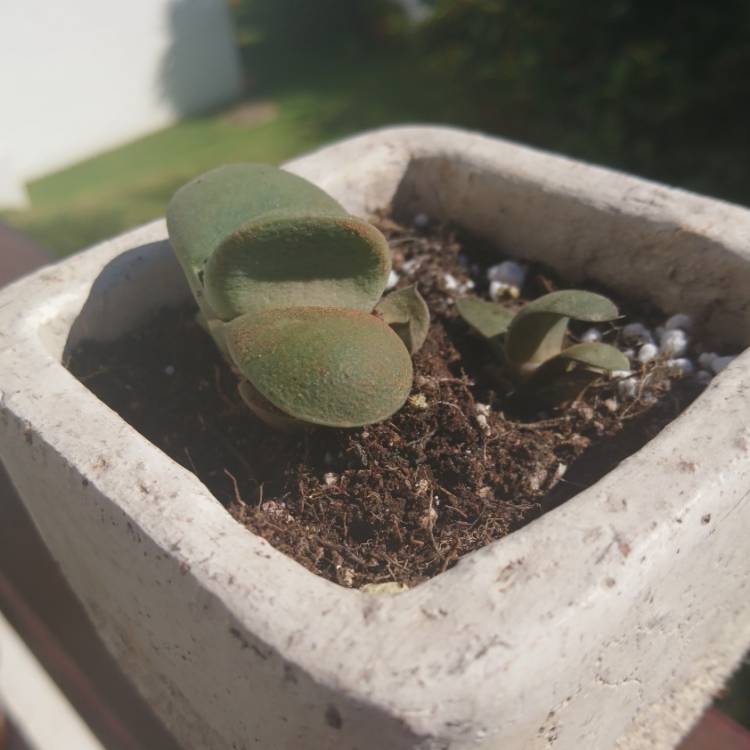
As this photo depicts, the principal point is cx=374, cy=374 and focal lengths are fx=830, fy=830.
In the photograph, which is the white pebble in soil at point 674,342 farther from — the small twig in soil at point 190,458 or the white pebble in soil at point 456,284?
the small twig in soil at point 190,458

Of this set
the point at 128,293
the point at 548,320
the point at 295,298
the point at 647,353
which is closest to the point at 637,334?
the point at 647,353

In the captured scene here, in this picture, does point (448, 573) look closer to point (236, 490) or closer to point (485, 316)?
point (236, 490)

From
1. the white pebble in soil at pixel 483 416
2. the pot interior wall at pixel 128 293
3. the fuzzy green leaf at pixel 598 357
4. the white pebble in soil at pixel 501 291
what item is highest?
the pot interior wall at pixel 128 293

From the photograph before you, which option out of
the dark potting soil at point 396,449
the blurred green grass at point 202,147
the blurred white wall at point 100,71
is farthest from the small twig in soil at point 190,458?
the blurred white wall at point 100,71

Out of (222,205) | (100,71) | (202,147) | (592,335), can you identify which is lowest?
(202,147)

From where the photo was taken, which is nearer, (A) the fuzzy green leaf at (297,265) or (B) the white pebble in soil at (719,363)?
(A) the fuzzy green leaf at (297,265)

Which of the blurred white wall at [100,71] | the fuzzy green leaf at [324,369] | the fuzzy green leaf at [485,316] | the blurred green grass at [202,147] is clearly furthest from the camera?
the blurred white wall at [100,71]

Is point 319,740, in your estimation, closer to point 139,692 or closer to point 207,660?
point 207,660

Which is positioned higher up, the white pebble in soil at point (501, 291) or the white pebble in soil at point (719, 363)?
the white pebble in soil at point (501, 291)
